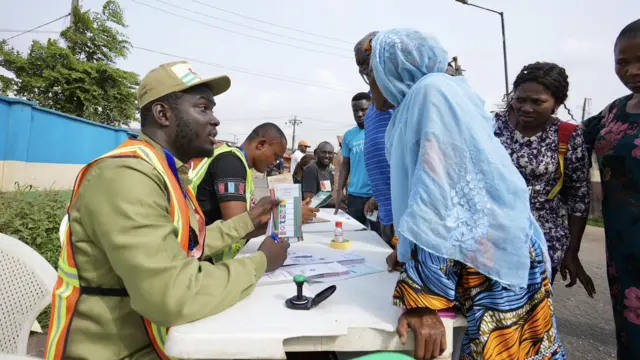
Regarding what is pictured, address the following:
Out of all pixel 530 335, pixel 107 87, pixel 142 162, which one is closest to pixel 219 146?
pixel 142 162

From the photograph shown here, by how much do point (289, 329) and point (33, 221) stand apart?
3.30 metres

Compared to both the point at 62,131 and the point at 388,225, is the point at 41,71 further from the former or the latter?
the point at 388,225

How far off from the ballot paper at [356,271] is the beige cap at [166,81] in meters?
0.86

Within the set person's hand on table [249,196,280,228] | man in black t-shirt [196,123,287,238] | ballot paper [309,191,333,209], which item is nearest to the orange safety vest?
person's hand on table [249,196,280,228]

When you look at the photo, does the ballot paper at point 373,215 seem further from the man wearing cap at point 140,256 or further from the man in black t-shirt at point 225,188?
the man wearing cap at point 140,256

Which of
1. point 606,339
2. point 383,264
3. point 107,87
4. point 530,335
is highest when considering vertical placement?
point 107,87

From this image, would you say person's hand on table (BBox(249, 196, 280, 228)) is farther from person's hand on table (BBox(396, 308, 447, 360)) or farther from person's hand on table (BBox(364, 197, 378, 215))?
person's hand on table (BBox(364, 197, 378, 215))

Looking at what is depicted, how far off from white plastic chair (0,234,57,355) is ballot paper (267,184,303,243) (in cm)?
98

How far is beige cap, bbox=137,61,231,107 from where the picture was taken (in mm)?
1271

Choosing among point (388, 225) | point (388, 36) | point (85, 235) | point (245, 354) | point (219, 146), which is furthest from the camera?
point (388, 225)

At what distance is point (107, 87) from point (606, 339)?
695 inches

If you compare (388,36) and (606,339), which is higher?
(388,36)

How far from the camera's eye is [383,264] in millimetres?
1699

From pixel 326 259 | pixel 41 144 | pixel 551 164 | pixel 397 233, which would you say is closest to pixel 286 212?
pixel 326 259
